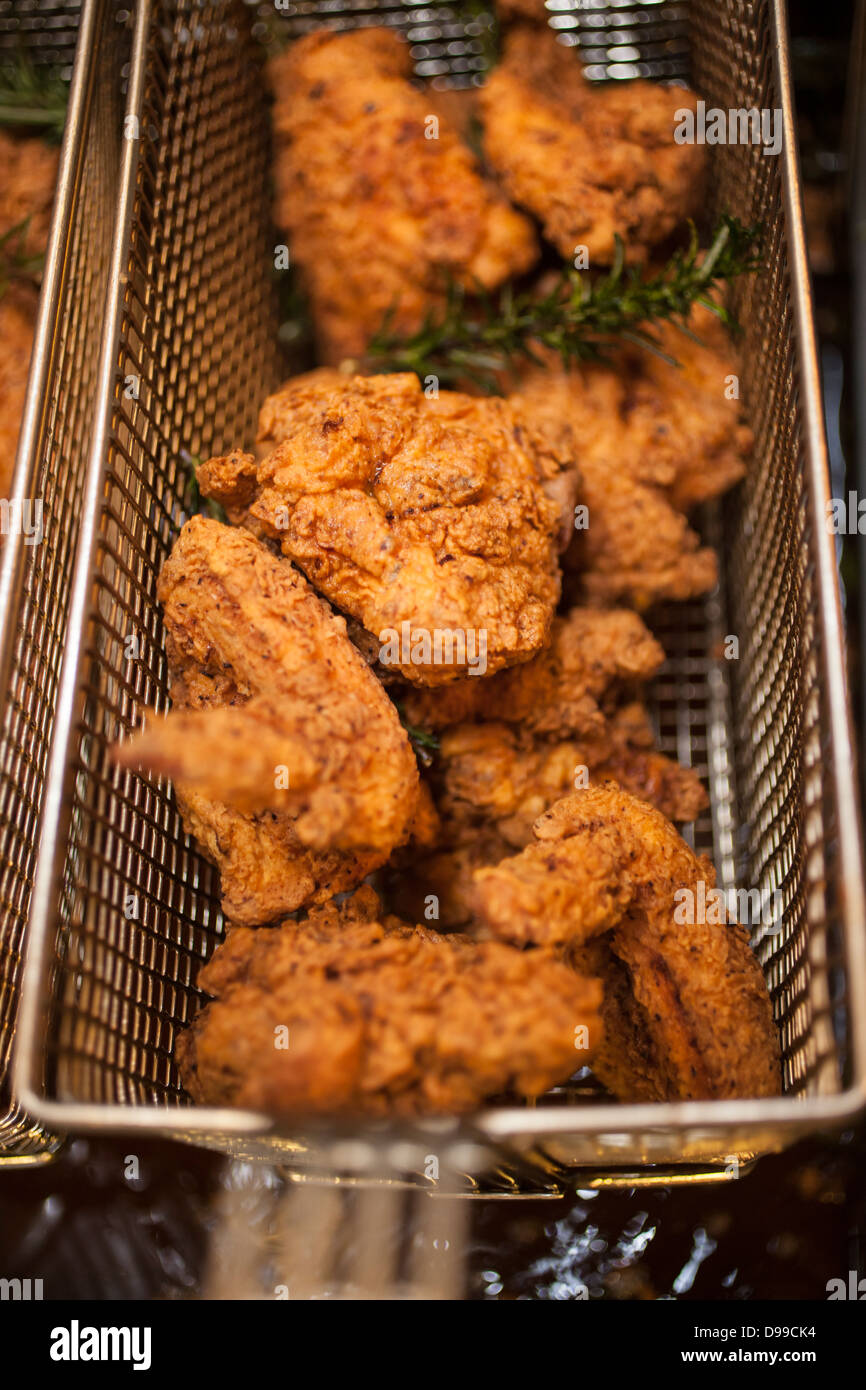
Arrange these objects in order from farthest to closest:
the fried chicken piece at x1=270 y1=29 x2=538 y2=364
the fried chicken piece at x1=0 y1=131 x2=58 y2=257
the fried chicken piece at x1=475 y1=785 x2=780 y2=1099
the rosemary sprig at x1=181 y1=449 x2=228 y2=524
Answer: the fried chicken piece at x1=0 y1=131 x2=58 y2=257 < the fried chicken piece at x1=270 y1=29 x2=538 y2=364 < the rosemary sprig at x1=181 y1=449 x2=228 y2=524 < the fried chicken piece at x1=475 y1=785 x2=780 y2=1099

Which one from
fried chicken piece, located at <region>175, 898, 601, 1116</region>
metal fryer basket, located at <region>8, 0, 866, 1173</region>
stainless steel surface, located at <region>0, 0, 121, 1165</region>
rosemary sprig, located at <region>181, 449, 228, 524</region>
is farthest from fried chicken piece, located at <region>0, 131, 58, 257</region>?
fried chicken piece, located at <region>175, 898, 601, 1116</region>

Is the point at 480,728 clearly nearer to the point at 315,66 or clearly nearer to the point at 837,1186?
the point at 837,1186

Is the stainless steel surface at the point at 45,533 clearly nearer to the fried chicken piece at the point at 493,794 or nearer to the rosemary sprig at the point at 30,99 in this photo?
the rosemary sprig at the point at 30,99

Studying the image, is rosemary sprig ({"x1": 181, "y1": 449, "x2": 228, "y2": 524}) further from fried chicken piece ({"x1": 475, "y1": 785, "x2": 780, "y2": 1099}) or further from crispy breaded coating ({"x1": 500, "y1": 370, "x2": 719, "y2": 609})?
fried chicken piece ({"x1": 475, "y1": 785, "x2": 780, "y2": 1099})

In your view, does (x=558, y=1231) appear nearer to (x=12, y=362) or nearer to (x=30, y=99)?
A: (x=12, y=362)

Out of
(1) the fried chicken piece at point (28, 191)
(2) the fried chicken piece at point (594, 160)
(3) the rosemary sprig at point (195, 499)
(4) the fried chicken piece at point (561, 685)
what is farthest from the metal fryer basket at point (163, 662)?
(1) the fried chicken piece at point (28, 191)
